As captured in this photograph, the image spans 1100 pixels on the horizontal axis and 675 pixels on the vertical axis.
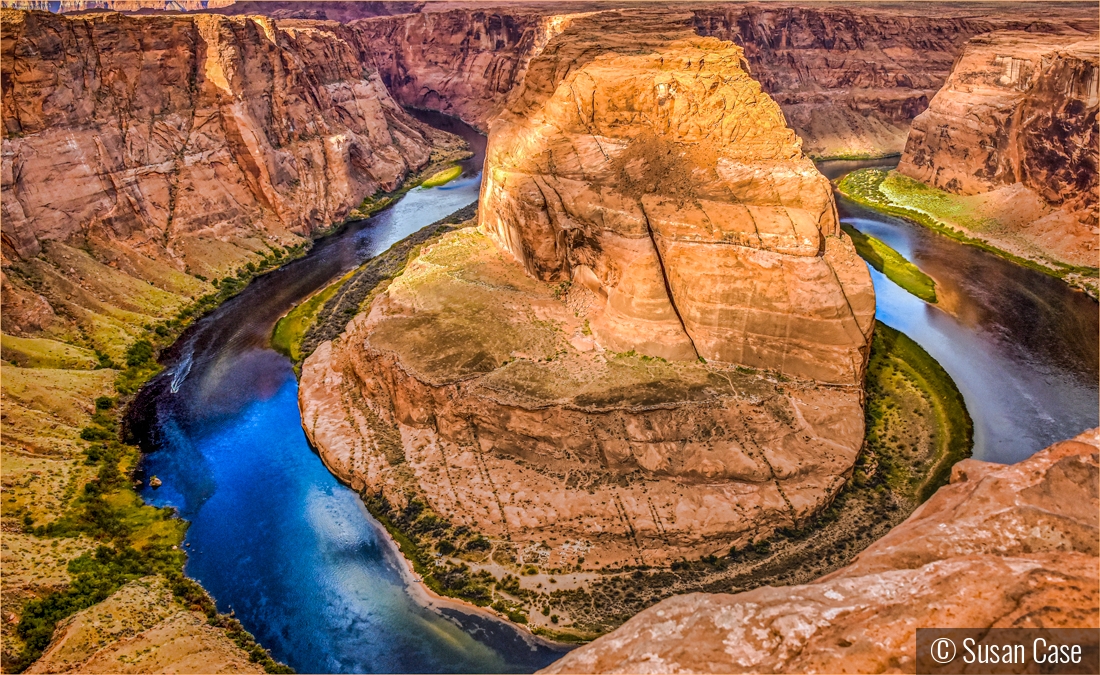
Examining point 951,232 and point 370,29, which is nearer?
point 951,232

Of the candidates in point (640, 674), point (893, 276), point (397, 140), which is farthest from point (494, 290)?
point (397, 140)

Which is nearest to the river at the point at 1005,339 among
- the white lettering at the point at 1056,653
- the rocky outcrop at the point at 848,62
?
the white lettering at the point at 1056,653

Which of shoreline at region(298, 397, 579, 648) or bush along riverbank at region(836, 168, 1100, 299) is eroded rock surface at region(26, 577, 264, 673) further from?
bush along riverbank at region(836, 168, 1100, 299)

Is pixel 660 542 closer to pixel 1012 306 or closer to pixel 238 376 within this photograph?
pixel 238 376

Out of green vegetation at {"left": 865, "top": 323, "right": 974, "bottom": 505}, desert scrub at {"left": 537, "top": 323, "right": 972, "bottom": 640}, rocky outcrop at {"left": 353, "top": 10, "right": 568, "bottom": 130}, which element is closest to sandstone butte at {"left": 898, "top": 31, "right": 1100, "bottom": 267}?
green vegetation at {"left": 865, "top": 323, "right": 974, "bottom": 505}

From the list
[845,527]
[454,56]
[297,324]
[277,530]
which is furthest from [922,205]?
[454,56]

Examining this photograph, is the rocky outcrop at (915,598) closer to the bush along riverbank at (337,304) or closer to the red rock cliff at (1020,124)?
the bush along riverbank at (337,304)
